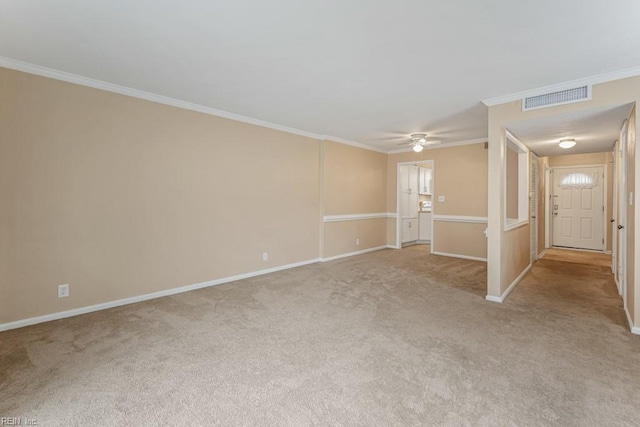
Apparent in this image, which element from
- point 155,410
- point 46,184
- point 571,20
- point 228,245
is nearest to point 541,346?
point 571,20

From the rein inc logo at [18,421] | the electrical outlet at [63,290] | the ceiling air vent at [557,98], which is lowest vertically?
the rein inc logo at [18,421]

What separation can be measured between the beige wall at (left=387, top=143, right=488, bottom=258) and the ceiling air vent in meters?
2.74

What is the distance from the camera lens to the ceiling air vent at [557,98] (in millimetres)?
3021

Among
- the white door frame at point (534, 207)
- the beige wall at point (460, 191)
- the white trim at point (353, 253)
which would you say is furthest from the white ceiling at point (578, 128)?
the white trim at point (353, 253)

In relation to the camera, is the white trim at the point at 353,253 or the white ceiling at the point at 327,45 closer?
the white ceiling at the point at 327,45

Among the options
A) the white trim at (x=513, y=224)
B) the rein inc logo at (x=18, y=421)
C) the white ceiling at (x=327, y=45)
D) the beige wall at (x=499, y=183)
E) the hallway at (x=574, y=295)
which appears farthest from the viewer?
the white trim at (x=513, y=224)

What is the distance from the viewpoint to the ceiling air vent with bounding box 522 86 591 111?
302 centimetres

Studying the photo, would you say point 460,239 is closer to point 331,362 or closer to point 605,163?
point 605,163

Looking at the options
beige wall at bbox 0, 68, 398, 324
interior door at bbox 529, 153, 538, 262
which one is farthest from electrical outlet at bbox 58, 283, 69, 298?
interior door at bbox 529, 153, 538, 262

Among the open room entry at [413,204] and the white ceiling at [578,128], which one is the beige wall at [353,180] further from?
the white ceiling at [578,128]

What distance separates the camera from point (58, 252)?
9.93ft

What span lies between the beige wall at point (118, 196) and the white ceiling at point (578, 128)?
3.65 meters

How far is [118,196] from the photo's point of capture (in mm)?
3387

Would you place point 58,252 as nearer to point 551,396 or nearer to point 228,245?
point 228,245
